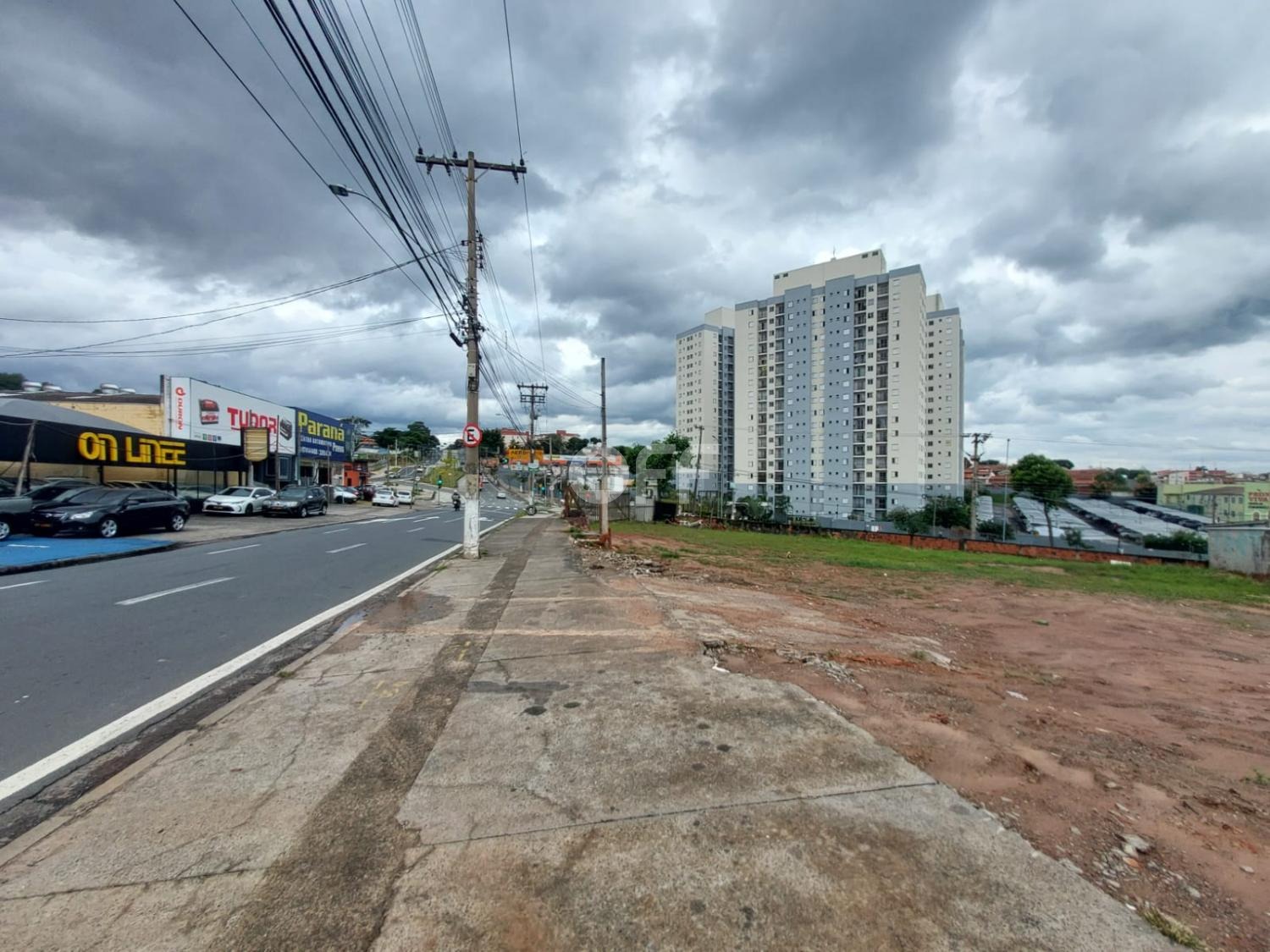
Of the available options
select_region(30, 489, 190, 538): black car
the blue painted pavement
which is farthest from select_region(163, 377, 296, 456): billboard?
the blue painted pavement

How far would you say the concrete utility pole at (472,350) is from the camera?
13.6m

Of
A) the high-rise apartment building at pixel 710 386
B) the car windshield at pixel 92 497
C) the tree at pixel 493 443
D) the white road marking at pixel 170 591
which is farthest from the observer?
the tree at pixel 493 443

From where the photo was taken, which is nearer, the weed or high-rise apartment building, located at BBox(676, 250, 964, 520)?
the weed

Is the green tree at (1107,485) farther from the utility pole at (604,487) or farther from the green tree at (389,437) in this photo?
the green tree at (389,437)

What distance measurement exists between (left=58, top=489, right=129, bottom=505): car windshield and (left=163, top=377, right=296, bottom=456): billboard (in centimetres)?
1344

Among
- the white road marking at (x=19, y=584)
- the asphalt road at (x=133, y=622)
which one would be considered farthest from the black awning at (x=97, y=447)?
the white road marking at (x=19, y=584)

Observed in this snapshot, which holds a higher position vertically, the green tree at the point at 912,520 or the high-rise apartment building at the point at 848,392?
the high-rise apartment building at the point at 848,392

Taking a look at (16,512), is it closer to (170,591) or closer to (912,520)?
(170,591)

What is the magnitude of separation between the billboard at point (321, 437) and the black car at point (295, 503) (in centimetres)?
1158

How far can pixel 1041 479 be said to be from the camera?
68875 millimetres

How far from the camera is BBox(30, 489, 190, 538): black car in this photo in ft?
49.2

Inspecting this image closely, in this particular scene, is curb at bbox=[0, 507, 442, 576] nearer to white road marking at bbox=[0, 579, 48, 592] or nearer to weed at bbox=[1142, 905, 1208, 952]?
white road marking at bbox=[0, 579, 48, 592]

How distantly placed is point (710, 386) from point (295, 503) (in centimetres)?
7169

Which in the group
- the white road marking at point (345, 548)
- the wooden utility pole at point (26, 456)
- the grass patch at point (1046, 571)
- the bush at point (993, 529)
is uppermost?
the wooden utility pole at point (26, 456)
